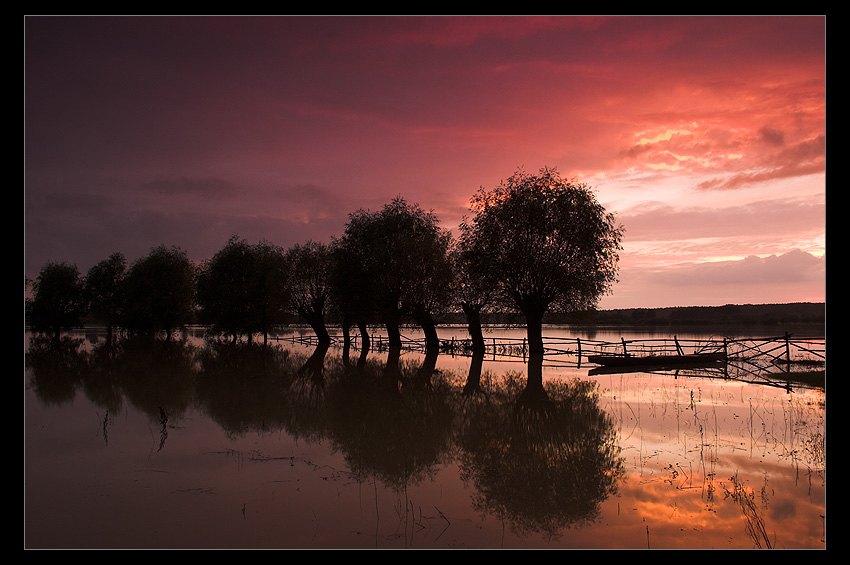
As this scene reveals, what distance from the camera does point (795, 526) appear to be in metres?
8.07

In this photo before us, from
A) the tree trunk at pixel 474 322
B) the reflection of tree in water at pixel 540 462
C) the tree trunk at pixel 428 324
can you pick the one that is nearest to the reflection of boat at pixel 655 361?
the tree trunk at pixel 474 322

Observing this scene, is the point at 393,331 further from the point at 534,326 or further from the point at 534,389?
the point at 534,389

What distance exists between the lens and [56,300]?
96.6m

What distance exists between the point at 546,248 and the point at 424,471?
33.8 meters

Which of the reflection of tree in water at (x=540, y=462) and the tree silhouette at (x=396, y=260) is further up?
the tree silhouette at (x=396, y=260)

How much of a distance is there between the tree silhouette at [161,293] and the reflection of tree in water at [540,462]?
7399 centimetres

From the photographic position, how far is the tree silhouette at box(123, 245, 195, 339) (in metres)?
79.4

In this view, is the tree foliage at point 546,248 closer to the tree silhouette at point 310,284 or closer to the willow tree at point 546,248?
the willow tree at point 546,248

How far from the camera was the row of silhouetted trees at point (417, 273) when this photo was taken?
4244 centimetres

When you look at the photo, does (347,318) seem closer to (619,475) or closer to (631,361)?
(631,361)

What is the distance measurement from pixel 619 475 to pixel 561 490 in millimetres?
1751

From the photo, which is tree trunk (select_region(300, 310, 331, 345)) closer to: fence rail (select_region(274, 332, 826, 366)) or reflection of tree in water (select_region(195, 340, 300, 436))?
fence rail (select_region(274, 332, 826, 366))
